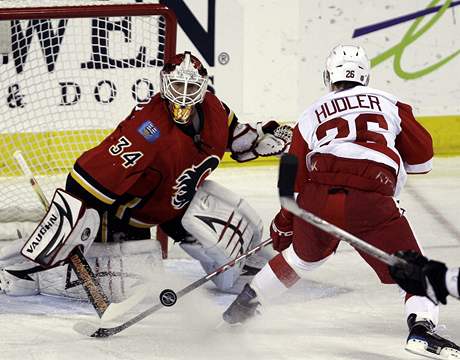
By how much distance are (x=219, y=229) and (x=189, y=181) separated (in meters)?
0.17

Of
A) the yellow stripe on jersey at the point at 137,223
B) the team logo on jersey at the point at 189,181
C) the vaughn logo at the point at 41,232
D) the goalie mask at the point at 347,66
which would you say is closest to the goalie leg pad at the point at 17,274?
the vaughn logo at the point at 41,232

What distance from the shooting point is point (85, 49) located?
4.94m

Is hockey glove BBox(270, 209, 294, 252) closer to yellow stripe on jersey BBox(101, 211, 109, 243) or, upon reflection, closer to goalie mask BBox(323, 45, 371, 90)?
goalie mask BBox(323, 45, 371, 90)

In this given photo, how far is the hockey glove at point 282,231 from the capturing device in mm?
3611

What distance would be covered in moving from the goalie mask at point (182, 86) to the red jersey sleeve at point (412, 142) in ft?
2.12

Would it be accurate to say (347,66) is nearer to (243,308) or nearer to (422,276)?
(243,308)

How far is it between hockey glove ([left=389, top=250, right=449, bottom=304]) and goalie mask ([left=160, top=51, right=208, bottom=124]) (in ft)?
3.72

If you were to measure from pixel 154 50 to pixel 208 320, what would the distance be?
132 centimetres

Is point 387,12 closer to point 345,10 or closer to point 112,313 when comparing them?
point 345,10

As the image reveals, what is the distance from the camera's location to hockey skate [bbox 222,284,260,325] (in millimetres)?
3596

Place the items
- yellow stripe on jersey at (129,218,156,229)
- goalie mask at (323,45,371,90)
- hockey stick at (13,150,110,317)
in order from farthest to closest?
yellow stripe on jersey at (129,218,156,229)
hockey stick at (13,150,110,317)
goalie mask at (323,45,371,90)

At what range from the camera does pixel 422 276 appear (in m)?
2.81

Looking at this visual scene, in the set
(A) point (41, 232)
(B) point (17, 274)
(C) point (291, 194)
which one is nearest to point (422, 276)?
(C) point (291, 194)

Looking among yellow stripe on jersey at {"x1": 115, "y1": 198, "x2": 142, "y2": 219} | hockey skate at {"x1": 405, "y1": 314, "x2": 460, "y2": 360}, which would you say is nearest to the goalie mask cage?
yellow stripe on jersey at {"x1": 115, "y1": 198, "x2": 142, "y2": 219}
